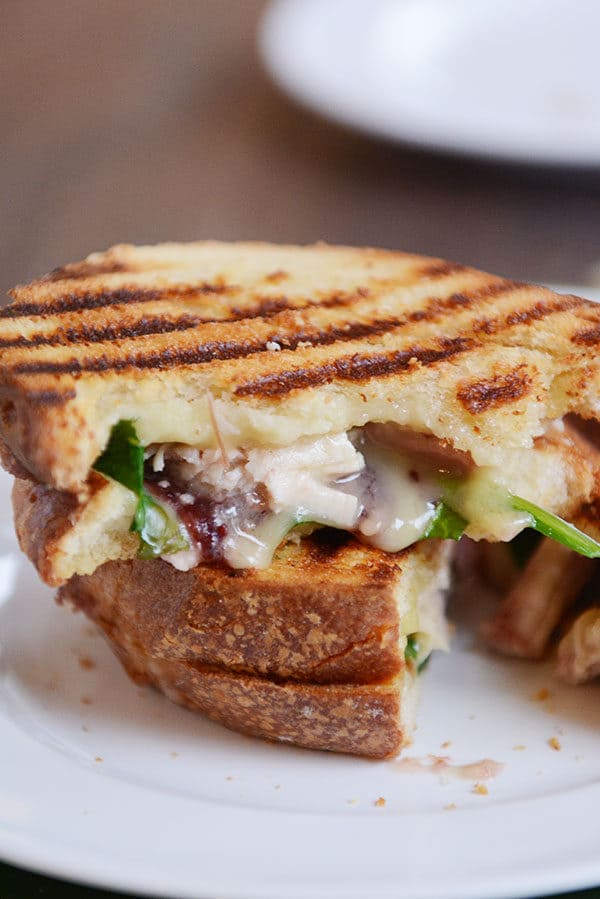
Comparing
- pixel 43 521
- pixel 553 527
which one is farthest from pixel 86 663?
pixel 553 527

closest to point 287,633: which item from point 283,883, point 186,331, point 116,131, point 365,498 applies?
point 365,498

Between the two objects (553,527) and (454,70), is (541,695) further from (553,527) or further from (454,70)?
(454,70)

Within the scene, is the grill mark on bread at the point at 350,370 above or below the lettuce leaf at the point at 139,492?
above

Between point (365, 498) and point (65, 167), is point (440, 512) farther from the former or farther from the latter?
point (65, 167)

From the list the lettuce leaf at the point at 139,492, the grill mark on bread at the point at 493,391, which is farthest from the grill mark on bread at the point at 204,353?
the grill mark on bread at the point at 493,391

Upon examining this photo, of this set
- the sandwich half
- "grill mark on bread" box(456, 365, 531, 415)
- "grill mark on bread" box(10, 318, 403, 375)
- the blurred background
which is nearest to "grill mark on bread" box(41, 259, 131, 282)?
the sandwich half

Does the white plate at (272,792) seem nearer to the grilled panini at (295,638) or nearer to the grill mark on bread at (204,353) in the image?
the grilled panini at (295,638)

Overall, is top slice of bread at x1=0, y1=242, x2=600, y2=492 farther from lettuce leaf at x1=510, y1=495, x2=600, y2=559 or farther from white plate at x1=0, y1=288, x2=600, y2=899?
white plate at x1=0, y1=288, x2=600, y2=899
